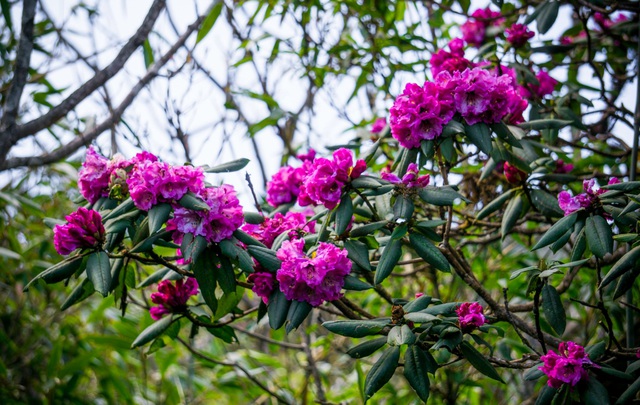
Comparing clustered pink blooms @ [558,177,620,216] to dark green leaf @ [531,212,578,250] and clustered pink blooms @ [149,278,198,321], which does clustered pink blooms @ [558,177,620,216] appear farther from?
clustered pink blooms @ [149,278,198,321]

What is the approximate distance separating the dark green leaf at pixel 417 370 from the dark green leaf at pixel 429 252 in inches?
7.2

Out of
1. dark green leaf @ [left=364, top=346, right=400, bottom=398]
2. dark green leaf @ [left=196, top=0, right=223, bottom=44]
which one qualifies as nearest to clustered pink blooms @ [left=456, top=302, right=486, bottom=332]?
dark green leaf @ [left=364, top=346, right=400, bottom=398]

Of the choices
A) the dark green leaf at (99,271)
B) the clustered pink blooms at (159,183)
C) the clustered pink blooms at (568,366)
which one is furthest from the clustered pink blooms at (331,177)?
the clustered pink blooms at (568,366)

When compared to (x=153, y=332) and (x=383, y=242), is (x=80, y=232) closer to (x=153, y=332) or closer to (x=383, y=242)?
(x=153, y=332)

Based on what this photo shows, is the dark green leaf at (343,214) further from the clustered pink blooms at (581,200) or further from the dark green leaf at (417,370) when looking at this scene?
the clustered pink blooms at (581,200)

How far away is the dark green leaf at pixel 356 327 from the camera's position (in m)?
1.27

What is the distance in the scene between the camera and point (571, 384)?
4.27 ft

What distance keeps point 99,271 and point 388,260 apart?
0.63 m


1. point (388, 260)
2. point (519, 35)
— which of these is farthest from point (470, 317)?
point (519, 35)

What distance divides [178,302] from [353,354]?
54cm

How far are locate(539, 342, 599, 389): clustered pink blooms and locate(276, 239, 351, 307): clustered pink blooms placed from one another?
1.58 feet

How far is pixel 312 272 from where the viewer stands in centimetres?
127

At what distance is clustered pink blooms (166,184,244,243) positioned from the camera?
131 cm

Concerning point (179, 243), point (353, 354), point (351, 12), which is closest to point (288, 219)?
point (179, 243)
